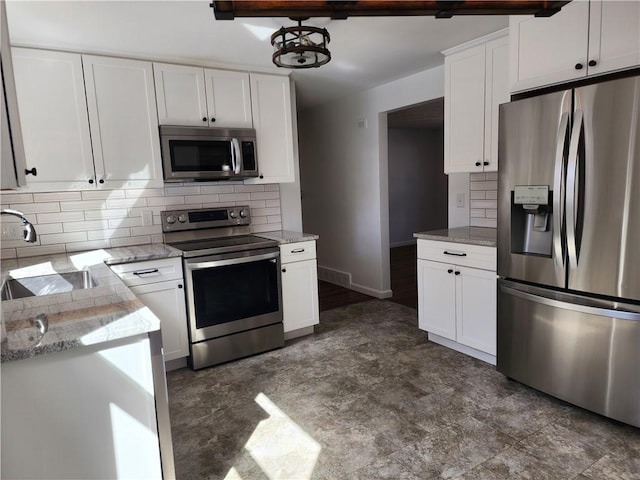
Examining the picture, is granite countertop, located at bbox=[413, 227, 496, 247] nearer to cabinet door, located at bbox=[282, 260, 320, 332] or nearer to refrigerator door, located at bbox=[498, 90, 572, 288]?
refrigerator door, located at bbox=[498, 90, 572, 288]

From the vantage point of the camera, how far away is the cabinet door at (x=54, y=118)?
2600 millimetres

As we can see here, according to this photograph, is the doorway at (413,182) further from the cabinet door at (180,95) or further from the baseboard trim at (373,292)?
the cabinet door at (180,95)

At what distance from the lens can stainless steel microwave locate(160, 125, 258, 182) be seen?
10.0 feet

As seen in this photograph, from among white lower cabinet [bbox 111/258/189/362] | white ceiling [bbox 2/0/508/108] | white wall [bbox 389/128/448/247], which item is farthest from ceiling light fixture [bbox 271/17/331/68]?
white wall [bbox 389/128/448/247]

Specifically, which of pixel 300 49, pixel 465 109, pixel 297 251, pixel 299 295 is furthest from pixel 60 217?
pixel 465 109

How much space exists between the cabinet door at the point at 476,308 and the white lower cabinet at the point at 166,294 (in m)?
2.02

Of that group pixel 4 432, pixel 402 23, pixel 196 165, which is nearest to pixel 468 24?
pixel 402 23

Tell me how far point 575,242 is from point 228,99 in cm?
270

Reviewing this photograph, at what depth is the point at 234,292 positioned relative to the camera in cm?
307

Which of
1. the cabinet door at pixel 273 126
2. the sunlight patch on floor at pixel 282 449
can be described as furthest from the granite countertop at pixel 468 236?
the sunlight patch on floor at pixel 282 449

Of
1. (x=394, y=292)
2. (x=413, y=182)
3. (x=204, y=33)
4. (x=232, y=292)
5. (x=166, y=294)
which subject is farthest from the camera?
(x=413, y=182)

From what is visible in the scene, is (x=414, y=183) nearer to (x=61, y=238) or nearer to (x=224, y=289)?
(x=224, y=289)

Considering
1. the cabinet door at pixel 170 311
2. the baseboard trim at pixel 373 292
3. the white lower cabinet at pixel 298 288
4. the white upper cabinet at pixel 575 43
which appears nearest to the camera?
the white upper cabinet at pixel 575 43

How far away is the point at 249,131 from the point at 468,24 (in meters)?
1.80
